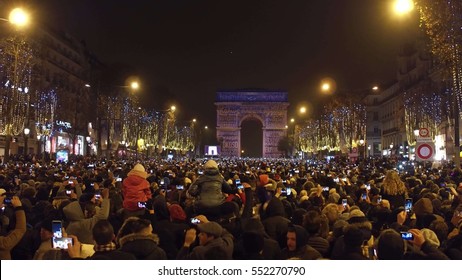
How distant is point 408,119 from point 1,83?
1640 inches

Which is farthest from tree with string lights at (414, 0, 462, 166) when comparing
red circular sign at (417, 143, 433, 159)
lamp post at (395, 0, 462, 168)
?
red circular sign at (417, 143, 433, 159)

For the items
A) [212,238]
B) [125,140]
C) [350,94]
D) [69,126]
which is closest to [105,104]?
[125,140]

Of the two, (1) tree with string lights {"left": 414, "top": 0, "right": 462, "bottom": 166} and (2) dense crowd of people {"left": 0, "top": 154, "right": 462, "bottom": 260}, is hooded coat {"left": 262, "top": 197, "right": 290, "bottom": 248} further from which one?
(1) tree with string lights {"left": 414, "top": 0, "right": 462, "bottom": 166}

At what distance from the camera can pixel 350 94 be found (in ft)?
283

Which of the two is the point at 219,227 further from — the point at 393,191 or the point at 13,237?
the point at 393,191

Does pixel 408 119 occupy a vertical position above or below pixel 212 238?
above

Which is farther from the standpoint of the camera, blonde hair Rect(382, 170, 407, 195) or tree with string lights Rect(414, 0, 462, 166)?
tree with string lights Rect(414, 0, 462, 166)

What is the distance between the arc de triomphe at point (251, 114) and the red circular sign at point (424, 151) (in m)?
164

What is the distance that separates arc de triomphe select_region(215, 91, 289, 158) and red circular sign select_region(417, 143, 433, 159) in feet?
539

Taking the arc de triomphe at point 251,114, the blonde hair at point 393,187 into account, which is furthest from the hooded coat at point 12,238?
the arc de triomphe at point 251,114

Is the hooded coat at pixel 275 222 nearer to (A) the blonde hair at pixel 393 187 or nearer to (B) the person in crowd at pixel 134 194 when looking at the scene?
(B) the person in crowd at pixel 134 194

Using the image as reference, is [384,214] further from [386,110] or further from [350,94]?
[386,110]

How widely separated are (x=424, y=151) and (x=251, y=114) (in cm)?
16958

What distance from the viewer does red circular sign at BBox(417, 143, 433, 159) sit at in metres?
23.3
